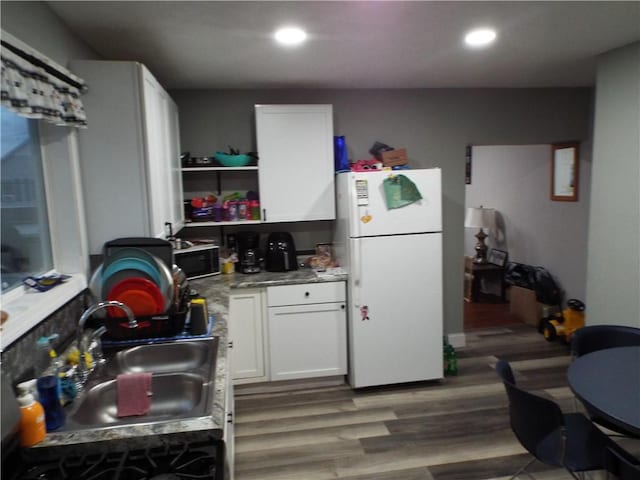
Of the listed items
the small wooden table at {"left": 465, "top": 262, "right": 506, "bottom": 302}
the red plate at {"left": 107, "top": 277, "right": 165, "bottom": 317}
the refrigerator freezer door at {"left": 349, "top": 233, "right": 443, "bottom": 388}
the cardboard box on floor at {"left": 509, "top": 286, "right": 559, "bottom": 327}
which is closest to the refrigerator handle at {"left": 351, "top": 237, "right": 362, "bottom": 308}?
the refrigerator freezer door at {"left": 349, "top": 233, "right": 443, "bottom": 388}

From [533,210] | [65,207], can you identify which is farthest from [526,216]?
[65,207]

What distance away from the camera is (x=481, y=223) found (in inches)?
226

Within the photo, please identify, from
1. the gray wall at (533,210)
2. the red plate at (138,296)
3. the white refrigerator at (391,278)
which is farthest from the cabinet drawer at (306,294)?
the gray wall at (533,210)

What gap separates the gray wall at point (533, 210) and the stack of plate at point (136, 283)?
12.8 feet

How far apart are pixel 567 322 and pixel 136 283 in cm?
380

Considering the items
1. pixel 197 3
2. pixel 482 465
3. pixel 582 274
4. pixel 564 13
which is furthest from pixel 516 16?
pixel 582 274

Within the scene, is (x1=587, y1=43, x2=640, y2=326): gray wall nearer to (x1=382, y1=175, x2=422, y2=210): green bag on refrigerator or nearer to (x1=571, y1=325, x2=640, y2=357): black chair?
(x1=571, y1=325, x2=640, y2=357): black chair

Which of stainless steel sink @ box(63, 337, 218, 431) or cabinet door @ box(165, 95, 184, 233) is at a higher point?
cabinet door @ box(165, 95, 184, 233)

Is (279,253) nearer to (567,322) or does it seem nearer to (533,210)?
(567,322)

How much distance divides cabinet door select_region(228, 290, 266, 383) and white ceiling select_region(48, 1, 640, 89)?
1.60 metres

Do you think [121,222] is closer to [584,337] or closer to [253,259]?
[253,259]

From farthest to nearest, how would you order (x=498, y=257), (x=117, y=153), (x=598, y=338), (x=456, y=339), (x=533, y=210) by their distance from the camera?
1. (x=498, y=257)
2. (x=533, y=210)
3. (x=456, y=339)
4. (x=598, y=338)
5. (x=117, y=153)

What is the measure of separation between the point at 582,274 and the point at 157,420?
13.7ft

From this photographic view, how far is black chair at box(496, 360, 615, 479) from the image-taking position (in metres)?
1.79
